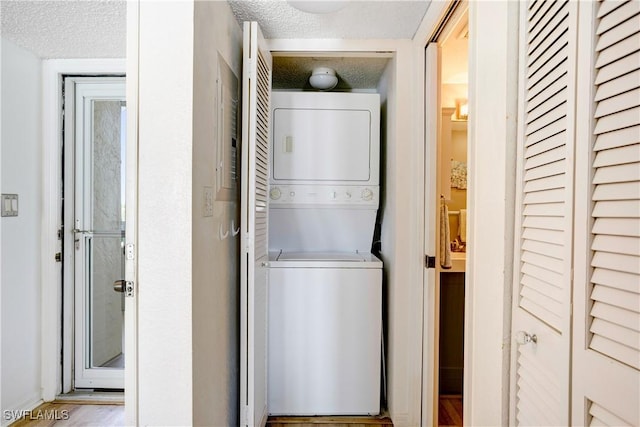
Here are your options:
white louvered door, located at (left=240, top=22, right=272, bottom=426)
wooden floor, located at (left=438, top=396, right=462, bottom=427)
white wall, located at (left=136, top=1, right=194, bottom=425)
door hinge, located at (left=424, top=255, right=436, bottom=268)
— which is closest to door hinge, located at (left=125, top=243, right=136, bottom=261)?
white wall, located at (left=136, top=1, right=194, bottom=425)

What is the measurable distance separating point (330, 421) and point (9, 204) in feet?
7.69

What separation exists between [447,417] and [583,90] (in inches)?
86.5

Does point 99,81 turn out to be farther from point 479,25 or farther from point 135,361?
point 479,25

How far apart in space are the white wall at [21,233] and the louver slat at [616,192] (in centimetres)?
278

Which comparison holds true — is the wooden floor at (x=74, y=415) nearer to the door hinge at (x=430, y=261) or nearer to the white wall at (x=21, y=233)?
the white wall at (x=21, y=233)

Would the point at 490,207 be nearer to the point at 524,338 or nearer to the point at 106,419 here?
the point at 524,338

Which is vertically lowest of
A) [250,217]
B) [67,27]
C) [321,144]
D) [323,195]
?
[250,217]

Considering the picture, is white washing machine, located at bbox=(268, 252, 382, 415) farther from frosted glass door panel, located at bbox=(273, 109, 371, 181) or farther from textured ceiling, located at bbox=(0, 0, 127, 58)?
textured ceiling, located at bbox=(0, 0, 127, 58)

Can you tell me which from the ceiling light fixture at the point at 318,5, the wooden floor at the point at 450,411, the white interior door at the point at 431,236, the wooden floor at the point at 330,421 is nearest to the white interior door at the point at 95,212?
the wooden floor at the point at 330,421

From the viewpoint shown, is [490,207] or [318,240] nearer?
[490,207]

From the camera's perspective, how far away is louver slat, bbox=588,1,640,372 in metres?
0.57

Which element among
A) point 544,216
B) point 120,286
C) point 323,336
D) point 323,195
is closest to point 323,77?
point 323,195

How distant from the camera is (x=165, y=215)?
1263 mm

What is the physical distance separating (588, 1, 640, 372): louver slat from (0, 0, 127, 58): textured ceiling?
195 cm
